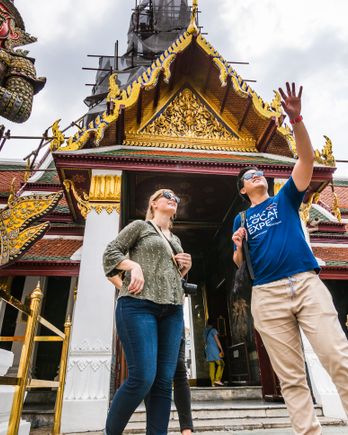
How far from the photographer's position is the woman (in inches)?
72.1

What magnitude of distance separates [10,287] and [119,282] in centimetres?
667

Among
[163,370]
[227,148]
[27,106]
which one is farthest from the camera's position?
[227,148]

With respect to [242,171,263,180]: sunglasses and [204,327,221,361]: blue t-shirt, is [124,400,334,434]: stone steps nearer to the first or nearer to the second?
[242,171,263,180]: sunglasses

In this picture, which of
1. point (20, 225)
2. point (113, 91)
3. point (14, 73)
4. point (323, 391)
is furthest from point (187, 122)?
point (323, 391)

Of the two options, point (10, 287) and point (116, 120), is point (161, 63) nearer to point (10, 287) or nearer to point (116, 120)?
point (116, 120)

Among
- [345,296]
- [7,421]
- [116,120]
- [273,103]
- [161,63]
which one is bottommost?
[7,421]

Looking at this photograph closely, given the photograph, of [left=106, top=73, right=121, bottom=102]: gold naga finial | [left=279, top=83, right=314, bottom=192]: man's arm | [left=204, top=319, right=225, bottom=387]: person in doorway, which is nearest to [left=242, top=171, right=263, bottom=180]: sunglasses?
[left=279, top=83, right=314, bottom=192]: man's arm

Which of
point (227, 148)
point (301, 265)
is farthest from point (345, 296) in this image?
point (301, 265)

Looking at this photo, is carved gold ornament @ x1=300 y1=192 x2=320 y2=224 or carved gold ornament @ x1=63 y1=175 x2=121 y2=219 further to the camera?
carved gold ornament @ x1=300 y1=192 x2=320 y2=224

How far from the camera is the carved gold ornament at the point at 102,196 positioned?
5.84 meters

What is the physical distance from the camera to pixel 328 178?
628 centimetres

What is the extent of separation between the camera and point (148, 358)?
73.5 inches

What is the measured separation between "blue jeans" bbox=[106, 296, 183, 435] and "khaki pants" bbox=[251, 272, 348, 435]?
538 mm

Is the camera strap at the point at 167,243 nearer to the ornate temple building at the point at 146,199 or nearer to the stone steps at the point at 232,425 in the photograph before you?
the stone steps at the point at 232,425
